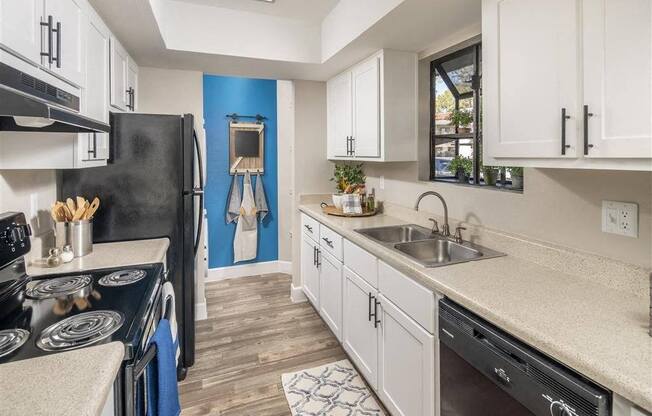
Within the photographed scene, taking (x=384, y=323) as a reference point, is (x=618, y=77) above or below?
above

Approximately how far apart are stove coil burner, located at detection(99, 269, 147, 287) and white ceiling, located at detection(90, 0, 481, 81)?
133 centimetres

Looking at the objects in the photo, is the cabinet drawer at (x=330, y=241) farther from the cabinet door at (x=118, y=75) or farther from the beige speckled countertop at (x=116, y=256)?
the cabinet door at (x=118, y=75)

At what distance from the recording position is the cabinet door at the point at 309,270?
3.15m

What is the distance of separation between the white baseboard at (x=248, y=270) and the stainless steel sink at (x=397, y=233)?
221 centimetres

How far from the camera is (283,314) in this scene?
3.32 metres

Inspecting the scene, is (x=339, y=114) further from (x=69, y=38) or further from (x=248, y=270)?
(x=248, y=270)

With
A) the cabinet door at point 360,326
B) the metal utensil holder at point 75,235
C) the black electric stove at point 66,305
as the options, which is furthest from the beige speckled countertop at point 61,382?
the cabinet door at point 360,326

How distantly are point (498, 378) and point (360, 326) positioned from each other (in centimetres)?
116

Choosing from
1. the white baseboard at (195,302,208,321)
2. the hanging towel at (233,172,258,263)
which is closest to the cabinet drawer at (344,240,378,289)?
the white baseboard at (195,302,208,321)

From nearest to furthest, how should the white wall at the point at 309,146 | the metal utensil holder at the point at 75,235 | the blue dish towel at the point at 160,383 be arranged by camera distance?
the blue dish towel at the point at 160,383 → the metal utensil holder at the point at 75,235 → the white wall at the point at 309,146

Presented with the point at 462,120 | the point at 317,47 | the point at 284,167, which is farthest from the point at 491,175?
the point at 284,167

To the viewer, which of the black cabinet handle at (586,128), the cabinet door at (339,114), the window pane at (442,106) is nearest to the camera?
the black cabinet handle at (586,128)

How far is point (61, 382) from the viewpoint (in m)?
0.85

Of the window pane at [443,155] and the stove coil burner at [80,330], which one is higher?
the window pane at [443,155]
